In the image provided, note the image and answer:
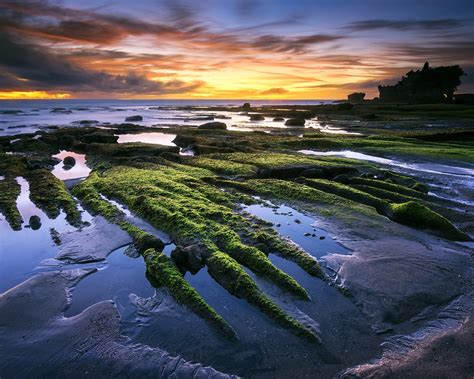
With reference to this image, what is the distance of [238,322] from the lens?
700 cm

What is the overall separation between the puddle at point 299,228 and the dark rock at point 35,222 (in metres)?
7.43

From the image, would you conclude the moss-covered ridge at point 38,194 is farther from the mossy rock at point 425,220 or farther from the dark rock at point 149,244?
the mossy rock at point 425,220

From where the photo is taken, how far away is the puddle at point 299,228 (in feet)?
34.2

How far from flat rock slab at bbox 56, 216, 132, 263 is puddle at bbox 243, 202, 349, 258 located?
16.0 ft

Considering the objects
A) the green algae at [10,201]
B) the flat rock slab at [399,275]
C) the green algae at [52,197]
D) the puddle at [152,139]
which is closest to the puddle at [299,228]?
the flat rock slab at [399,275]

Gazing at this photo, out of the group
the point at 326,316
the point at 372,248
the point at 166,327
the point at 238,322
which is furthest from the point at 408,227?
the point at 166,327

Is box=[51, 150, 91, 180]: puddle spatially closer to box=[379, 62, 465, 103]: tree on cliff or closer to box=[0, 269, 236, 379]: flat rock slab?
box=[0, 269, 236, 379]: flat rock slab

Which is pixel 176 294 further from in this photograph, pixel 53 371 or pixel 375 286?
pixel 375 286

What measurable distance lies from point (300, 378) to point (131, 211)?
32.0 ft

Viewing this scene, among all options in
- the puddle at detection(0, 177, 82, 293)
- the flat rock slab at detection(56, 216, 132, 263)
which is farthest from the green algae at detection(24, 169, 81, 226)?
the flat rock slab at detection(56, 216, 132, 263)

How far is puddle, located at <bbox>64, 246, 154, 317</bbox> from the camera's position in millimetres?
7939

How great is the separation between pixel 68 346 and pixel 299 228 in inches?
307

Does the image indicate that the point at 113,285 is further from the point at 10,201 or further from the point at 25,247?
the point at 10,201

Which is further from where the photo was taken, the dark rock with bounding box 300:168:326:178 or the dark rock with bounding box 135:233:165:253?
the dark rock with bounding box 300:168:326:178
